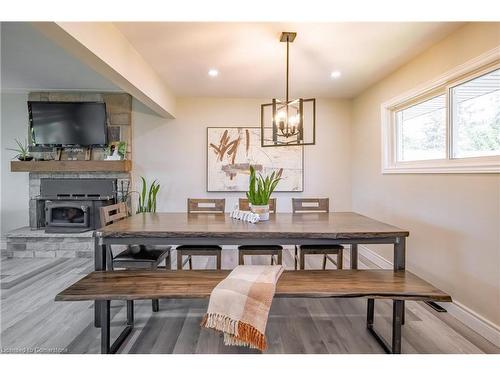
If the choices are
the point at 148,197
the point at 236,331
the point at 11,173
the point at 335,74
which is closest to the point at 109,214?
the point at 236,331

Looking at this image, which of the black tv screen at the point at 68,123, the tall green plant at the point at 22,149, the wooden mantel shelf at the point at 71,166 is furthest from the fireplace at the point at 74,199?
the black tv screen at the point at 68,123

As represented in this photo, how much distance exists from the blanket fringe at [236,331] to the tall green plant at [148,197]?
9.22 ft

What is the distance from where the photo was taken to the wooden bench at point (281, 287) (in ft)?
5.46

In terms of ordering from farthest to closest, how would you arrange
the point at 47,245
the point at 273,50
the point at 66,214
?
the point at 66,214 → the point at 47,245 → the point at 273,50

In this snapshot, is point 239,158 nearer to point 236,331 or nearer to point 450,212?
point 450,212

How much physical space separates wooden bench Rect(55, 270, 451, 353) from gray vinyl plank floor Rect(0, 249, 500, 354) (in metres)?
0.20

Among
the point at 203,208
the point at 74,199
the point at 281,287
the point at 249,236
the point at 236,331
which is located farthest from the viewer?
the point at 74,199

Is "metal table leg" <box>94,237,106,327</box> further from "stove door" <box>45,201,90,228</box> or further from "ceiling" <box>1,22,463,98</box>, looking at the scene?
"stove door" <box>45,201,90,228</box>

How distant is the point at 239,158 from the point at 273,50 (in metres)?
2.02

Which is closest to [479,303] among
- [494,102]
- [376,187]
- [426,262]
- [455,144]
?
[426,262]

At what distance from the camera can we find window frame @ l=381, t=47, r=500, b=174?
81.0 inches

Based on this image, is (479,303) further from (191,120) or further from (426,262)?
(191,120)

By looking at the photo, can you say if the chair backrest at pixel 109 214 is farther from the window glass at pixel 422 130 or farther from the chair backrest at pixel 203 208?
the window glass at pixel 422 130

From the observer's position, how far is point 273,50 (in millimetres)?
2686
